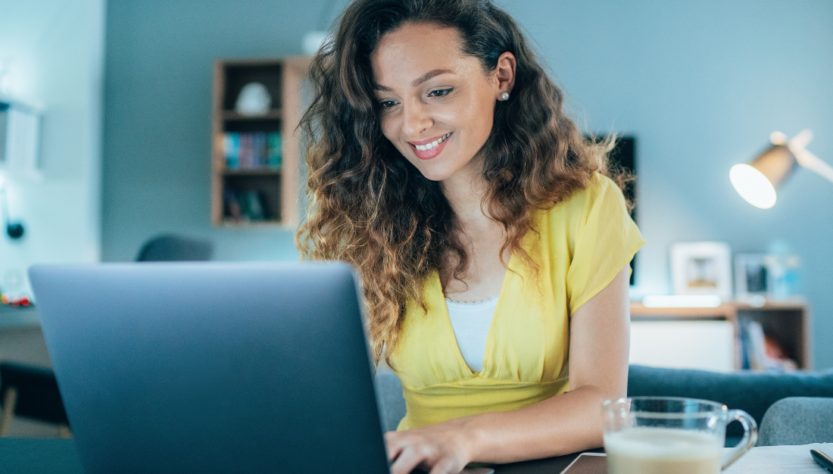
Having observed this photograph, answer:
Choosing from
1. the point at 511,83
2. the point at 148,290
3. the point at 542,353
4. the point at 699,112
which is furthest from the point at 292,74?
the point at 148,290

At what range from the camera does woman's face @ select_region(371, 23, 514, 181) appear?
1.07m

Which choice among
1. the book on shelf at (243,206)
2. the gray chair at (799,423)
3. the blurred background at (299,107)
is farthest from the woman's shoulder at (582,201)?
the book on shelf at (243,206)

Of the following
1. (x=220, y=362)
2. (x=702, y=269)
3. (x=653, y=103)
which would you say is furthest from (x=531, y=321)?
(x=653, y=103)

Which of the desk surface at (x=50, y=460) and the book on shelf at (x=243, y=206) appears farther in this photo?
the book on shelf at (x=243, y=206)

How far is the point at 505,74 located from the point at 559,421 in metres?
0.71

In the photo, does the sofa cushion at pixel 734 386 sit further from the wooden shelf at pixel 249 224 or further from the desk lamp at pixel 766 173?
the wooden shelf at pixel 249 224

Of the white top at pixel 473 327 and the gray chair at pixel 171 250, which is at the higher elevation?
the gray chair at pixel 171 250

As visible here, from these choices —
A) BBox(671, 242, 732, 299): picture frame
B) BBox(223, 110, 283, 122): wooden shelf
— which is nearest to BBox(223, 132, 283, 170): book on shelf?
BBox(223, 110, 283, 122): wooden shelf

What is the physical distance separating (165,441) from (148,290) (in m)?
0.14

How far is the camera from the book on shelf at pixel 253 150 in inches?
145

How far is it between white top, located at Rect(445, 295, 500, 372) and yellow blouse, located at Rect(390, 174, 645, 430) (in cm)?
2

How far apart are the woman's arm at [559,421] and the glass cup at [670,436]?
0.17 meters

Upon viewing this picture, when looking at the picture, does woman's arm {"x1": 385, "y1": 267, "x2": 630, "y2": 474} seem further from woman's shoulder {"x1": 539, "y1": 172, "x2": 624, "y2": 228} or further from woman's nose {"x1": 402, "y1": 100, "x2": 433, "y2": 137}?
woman's nose {"x1": 402, "y1": 100, "x2": 433, "y2": 137}

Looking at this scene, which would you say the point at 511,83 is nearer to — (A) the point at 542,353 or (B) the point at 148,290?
(A) the point at 542,353
